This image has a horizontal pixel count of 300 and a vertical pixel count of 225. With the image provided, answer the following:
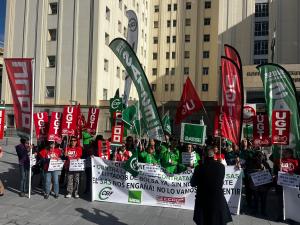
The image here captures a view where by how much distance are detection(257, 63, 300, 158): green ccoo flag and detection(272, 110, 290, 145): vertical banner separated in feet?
0.79

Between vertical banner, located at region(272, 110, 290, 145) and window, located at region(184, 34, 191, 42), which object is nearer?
vertical banner, located at region(272, 110, 290, 145)

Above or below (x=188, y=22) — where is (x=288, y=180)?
below

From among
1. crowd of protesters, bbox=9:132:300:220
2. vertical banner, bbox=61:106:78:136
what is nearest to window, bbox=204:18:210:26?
vertical banner, bbox=61:106:78:136

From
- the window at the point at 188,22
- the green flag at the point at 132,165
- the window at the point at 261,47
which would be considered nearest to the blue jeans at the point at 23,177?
the green flag at the point at 132,165

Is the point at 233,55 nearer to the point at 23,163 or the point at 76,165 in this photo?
the point at 76,165

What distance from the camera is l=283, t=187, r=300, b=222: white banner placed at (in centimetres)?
895

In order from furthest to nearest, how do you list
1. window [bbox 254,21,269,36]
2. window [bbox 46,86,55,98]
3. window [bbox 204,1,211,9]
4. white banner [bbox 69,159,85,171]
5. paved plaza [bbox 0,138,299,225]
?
window [bbox 204,1,211,9] < window [bbox 254,21,269,36] < window [bbox 46,86,55,98] < white banner [bbox 69,159,85,171] < paved plaza [bbox 0,138,299,225]

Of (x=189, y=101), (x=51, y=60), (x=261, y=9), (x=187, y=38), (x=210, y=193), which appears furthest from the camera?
(x=187, y=38)

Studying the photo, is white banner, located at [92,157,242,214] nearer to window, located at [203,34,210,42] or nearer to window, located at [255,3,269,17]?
window, located at [255,3,269,17]

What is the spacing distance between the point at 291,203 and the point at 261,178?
879 mm

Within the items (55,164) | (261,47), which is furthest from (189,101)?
(261,47)

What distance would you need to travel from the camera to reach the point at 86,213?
906 cm

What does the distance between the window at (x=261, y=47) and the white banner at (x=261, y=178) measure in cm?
4203

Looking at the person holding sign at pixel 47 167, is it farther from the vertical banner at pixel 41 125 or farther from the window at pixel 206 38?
the window at pixel 206 38
